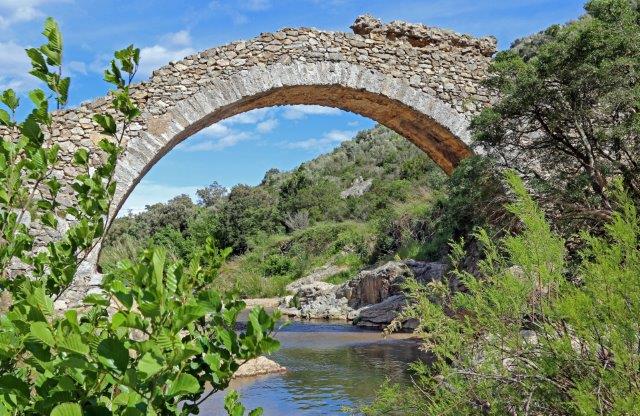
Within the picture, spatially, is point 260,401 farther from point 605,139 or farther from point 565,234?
point 605,139

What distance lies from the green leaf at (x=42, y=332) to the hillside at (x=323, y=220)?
952 cm

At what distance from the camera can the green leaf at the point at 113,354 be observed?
3.35 feet

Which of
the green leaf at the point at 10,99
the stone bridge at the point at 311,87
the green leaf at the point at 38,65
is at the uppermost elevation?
the stone bridge at the point at 311,87

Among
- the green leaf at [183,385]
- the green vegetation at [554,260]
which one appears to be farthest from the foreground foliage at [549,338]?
the green leaf at [183,385]

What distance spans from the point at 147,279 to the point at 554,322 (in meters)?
2.01

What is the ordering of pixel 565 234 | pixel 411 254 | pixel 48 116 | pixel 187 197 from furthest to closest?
pixel 187 197, pixel 411 254, pixel 565 234, pixel 48 116

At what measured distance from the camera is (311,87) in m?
7.73

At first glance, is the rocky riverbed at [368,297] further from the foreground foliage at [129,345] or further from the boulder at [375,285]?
the foreground foliage at [129,345]

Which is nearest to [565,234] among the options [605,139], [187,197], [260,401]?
[605,139]

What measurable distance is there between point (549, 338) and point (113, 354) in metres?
2.08

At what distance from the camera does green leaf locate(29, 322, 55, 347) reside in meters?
0.98

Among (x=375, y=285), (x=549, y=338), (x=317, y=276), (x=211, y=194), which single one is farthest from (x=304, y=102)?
(x=211, y=194)

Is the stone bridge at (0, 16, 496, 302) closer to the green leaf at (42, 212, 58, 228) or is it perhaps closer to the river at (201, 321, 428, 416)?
the river at (201, 321, 428, 416)

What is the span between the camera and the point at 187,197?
33.8m
